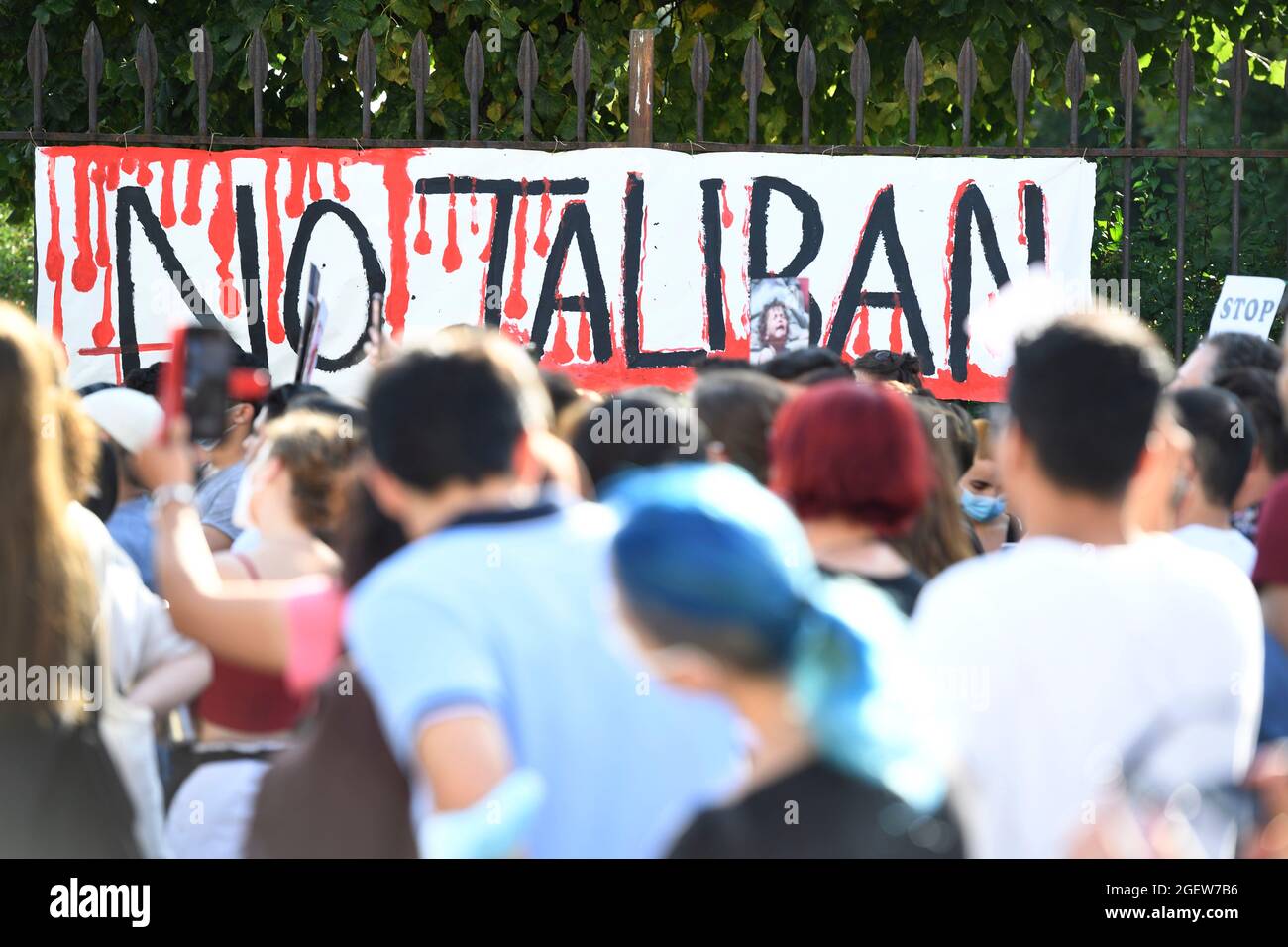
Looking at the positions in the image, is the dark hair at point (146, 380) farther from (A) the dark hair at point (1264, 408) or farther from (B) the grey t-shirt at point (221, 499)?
(A) the dark hair at point (1264, 408)

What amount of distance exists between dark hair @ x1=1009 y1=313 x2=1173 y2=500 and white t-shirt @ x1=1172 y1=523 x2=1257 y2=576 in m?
1.02

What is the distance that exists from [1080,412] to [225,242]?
4.82m

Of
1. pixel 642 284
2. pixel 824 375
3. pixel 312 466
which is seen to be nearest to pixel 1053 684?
pixel 312 466

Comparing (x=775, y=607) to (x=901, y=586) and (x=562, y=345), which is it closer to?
(x=901, y=586)

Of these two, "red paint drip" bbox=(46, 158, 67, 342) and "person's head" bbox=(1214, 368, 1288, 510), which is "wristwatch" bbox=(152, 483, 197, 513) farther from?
"red paint drip" bbox=(46, 158, 67, 342)

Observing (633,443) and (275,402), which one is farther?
(275,402)

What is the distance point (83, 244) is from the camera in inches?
254

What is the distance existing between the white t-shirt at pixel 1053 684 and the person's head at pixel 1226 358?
2.14m

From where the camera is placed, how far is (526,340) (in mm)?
6457

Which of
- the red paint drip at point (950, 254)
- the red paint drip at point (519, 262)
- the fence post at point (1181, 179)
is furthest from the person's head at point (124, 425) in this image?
the fence post at point (1181, 179)

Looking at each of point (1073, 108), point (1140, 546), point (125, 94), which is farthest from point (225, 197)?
point (1140, 546)

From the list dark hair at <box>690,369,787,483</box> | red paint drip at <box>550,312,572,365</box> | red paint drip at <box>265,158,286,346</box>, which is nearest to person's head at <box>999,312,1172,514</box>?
dark hair at <box>690,369,787,483</box>

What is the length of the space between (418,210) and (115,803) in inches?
165

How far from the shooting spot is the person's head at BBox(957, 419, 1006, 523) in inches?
182
